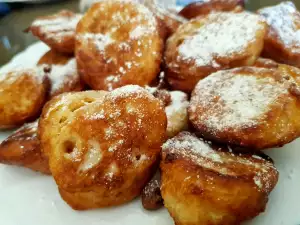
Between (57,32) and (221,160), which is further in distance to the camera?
(57,32)

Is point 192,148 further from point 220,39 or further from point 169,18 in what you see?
point 169,18

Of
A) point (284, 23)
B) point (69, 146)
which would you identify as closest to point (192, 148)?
point (69, 146)

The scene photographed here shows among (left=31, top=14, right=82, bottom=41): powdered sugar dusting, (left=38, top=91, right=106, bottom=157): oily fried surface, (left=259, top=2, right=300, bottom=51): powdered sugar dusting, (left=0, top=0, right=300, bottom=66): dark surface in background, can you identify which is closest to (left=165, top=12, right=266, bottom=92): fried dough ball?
(left=259, top=2, right=300, bottom=51): powdered sugar dusting

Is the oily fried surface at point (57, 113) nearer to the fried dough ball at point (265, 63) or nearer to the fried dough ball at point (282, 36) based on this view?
the fried dough ball at point (265, 63)

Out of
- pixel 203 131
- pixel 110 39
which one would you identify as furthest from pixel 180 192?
pixel 110 39

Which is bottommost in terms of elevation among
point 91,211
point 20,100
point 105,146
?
point 91,211

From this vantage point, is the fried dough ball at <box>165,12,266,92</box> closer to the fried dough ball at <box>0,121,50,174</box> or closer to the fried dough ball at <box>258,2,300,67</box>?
the fried dough ball at <box>258,2,300,67</box>
